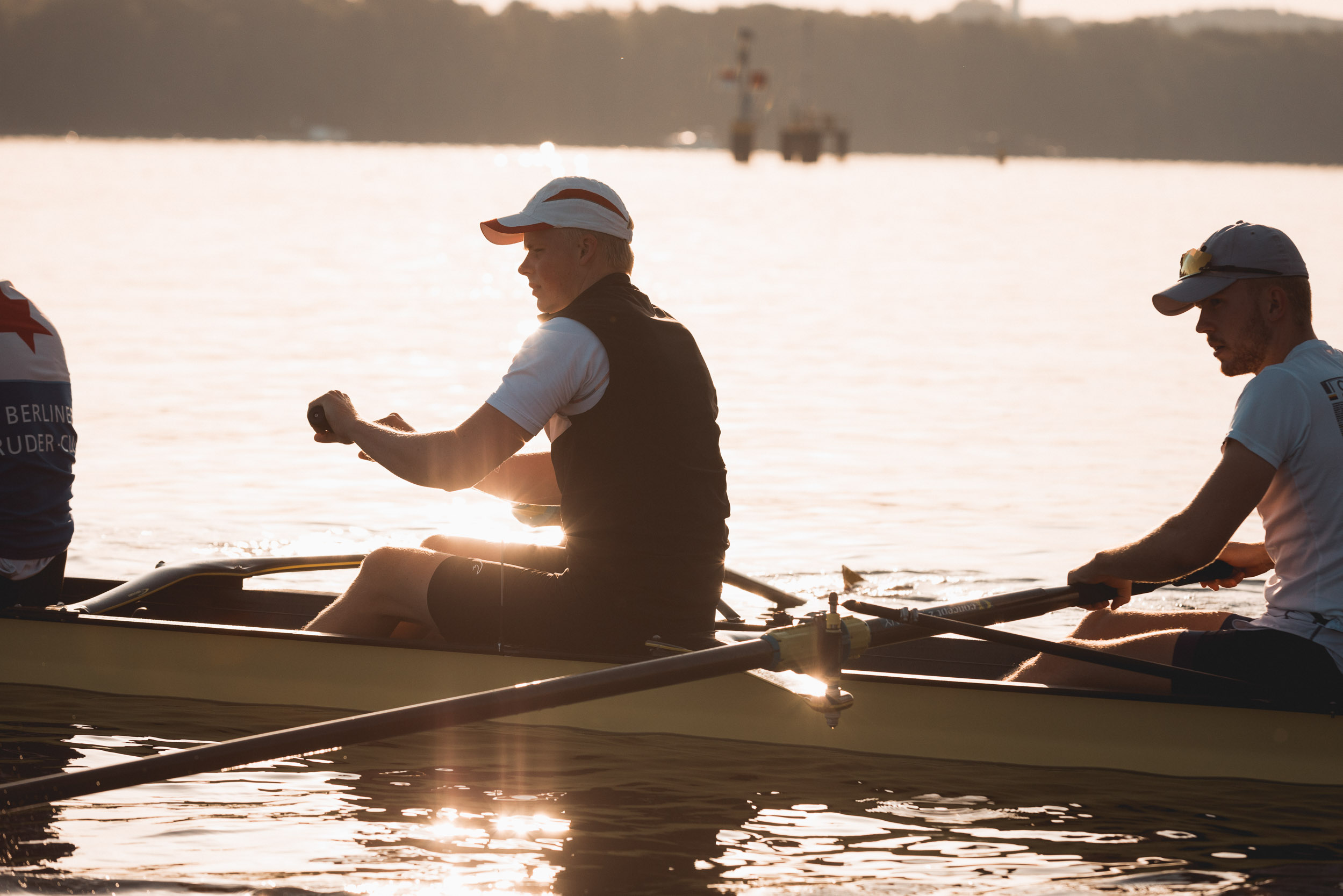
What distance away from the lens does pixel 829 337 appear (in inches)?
937

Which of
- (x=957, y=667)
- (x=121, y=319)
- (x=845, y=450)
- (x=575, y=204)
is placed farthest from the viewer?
(x=121, y=319)

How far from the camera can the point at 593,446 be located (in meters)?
5.21

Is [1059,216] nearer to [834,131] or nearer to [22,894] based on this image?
[22,894]

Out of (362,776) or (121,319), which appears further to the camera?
(121,319)

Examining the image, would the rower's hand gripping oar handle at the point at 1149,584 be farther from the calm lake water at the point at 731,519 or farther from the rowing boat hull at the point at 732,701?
the calm lake water at the point at 731,519

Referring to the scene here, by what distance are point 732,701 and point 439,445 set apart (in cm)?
170

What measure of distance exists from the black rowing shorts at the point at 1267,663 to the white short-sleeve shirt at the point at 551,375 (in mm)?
2257

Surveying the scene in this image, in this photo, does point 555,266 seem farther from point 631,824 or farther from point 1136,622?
point 1136,622

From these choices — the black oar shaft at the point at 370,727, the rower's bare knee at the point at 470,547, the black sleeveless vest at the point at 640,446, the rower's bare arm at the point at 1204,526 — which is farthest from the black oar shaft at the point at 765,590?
the black oar shaft at the point at 370,727

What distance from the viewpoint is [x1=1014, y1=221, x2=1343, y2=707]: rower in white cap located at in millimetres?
4918

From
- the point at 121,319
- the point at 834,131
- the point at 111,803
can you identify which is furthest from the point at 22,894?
the point at 834,131

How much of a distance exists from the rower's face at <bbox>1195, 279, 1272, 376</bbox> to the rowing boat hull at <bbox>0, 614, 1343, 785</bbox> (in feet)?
4.04

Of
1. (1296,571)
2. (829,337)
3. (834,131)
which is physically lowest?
(1296,571)

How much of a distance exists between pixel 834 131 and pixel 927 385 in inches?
4590
